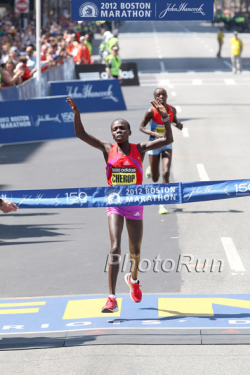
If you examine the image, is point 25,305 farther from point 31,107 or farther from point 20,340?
point 31,107

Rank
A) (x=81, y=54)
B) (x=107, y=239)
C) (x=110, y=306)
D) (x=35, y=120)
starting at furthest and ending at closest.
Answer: (x=81, y=54), (x=35, y=120), (x=107, y=239), (x=110, y=306)

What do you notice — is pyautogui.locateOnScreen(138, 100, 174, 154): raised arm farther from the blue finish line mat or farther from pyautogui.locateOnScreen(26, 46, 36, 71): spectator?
pyautogui.locateOnScreen(26, 46, 36, 71): spectator

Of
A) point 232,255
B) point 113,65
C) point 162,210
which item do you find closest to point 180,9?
point 232,255

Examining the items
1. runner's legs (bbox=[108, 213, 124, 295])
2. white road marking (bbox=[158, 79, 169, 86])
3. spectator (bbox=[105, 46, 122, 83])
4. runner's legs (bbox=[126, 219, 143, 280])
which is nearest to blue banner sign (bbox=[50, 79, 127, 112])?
spectator (bbox=[105, 46, 122, 83])

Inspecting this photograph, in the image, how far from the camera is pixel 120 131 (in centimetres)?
755

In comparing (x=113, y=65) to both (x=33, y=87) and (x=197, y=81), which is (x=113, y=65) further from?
(x=197, y=81)

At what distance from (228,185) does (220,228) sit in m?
3.73

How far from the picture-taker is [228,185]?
25.4 feet

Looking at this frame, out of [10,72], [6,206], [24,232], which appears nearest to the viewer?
[6,206]

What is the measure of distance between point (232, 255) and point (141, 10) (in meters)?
3.46

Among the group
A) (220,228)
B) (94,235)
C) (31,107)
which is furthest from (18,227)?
(31,107)

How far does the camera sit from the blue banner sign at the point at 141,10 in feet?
31.4

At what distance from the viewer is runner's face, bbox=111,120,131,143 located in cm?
754

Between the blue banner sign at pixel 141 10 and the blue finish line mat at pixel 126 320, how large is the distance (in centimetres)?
371
